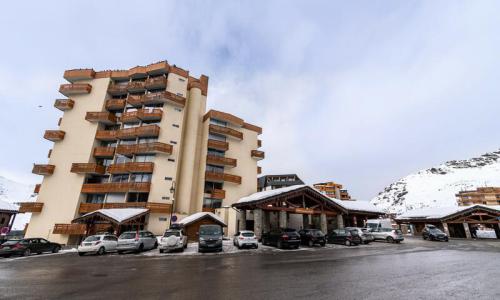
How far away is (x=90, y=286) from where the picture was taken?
7.97 m

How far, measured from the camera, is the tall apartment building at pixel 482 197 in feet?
350

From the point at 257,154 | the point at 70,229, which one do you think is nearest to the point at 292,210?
the point at 257,154

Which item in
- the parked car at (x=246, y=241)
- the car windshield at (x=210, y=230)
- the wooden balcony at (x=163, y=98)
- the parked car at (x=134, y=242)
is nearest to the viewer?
the parked car at (x=134, y=242)

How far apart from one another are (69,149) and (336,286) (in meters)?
39.2

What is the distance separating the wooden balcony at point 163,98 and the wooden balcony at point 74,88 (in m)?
9.84

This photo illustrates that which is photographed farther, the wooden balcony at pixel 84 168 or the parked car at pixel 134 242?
the wooden balcony at pixel 84 168

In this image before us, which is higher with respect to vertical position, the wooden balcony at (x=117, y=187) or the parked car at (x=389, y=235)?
the wooden balcony at (x=117, y=187)

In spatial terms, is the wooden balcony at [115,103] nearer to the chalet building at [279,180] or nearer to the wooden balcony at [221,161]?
the wooden balcony at [221,161]

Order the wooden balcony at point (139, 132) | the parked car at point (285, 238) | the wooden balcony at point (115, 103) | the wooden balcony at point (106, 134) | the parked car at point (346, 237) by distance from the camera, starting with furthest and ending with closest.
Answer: the wooden balcony at point (115, 103) → the wooden balcony at point (106, 134) → the wooden balcony at point (139, 132) → the parked car at point (346, 237) → the parked car at point (285, 238)

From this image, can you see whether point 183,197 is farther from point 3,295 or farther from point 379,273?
point 379,273

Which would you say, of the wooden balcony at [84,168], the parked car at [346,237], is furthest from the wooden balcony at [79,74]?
the parked car at [346,237]

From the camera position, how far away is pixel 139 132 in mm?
32250

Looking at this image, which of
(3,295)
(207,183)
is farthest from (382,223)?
(3,295)

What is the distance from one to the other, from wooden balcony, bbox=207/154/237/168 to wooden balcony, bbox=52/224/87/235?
18063 mm
